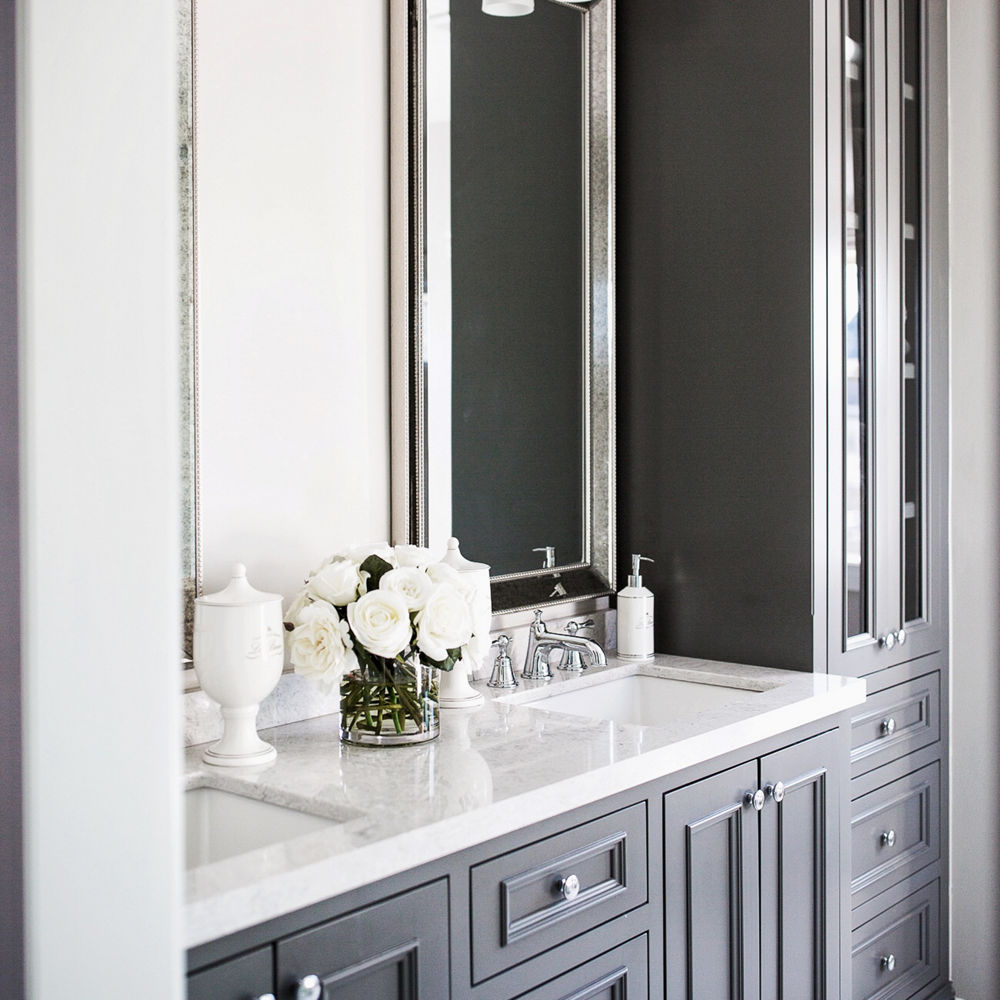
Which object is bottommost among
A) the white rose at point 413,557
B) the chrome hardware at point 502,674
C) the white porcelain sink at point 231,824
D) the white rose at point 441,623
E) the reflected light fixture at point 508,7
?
the white porcelain sink at point 231,824

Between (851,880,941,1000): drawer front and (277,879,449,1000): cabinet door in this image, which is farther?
(851,880,941,1000): drawer front

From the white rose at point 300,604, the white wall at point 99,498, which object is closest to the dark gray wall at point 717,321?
the white rose at point 300,604

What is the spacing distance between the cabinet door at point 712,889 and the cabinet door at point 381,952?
18.3 inches

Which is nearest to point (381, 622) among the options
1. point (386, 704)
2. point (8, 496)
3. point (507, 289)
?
point (386, 704)

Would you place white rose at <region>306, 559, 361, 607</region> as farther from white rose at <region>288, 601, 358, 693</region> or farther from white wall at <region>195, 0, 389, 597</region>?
white wall at <region>195, 0, 389, 597</region>

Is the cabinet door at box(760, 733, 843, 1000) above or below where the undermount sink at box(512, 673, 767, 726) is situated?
below

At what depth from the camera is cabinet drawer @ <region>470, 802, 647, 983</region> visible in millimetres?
1357

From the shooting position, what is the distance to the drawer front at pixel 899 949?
2.33 metres

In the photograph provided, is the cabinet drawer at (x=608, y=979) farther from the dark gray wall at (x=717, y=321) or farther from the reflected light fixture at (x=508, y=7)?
the reflected light fixture at (x=508, y=7)

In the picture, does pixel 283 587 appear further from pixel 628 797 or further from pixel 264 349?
pixel 628 797

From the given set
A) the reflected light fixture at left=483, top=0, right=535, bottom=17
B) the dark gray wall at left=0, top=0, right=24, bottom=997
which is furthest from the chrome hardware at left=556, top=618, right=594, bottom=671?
the dark gray wall at left=0, top=0, right=24, bottom=997

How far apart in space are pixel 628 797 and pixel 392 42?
1.35 meters

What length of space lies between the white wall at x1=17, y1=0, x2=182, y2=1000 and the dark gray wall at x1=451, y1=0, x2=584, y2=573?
1224mm

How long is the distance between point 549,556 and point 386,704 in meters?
0.76
